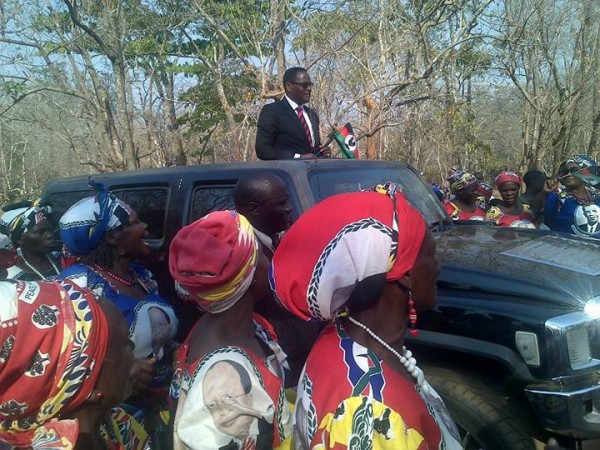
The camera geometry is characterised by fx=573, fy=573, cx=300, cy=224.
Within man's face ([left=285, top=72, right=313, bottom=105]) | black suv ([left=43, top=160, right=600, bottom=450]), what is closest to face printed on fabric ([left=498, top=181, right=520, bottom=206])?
black suv ([left=43, top=160, right=600, bottom=450])

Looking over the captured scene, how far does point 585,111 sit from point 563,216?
1927cm

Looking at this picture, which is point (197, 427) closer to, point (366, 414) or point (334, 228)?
point (366, 414)

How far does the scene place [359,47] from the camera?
44.8 feet

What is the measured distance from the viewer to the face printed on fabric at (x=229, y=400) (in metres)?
1.67

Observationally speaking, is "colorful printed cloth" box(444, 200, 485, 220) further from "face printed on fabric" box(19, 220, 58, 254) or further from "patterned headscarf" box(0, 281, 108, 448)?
"patterned headscarf" box(0, 281, 108, 448)

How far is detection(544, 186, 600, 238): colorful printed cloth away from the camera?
524 centimetres

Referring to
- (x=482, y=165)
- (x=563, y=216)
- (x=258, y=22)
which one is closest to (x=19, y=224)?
(x=563, y=216)

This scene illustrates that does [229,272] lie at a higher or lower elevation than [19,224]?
higher

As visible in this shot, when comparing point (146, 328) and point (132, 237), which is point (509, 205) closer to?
point (132, 237)

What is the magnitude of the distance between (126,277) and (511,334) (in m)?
2.10

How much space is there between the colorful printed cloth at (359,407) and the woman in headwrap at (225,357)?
6.2 inches

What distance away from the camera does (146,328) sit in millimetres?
2619

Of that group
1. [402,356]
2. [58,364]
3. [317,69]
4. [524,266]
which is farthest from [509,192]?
[317,69]

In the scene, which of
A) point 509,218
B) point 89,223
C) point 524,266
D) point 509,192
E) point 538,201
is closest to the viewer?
point 89,223
